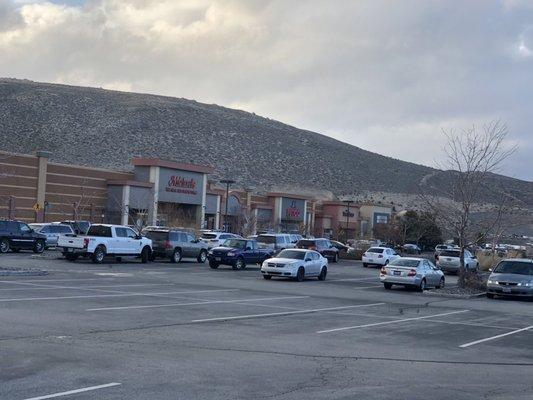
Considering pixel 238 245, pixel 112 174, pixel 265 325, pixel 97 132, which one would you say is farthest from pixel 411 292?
pixel 97 132

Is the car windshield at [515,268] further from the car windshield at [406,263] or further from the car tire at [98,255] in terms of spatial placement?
the car tire at [98,255]

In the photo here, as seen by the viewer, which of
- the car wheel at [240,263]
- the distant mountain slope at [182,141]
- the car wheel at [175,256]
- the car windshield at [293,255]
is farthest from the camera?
the distant mountain slope at [182,141]

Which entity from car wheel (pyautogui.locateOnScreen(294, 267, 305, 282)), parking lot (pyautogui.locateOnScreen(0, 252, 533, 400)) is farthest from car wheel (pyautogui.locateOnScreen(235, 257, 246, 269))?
parking lot (pyautogui.locateOnScreen(0, 252, 533, 400))

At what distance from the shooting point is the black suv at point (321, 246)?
50406 millimetres

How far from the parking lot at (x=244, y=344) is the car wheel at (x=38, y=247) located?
15.9 meters

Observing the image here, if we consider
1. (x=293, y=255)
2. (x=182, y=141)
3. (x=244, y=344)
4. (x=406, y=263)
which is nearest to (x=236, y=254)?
(x=293, y=255)

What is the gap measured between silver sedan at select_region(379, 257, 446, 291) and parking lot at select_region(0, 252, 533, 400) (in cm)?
467

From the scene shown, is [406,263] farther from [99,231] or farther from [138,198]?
[138,198]

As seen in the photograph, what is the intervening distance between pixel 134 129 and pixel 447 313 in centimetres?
10425

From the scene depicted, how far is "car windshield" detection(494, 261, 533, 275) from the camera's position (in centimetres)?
3139

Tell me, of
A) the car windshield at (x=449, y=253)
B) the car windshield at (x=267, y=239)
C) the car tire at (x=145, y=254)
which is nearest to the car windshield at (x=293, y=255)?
the car tire at (x=145, y=254)

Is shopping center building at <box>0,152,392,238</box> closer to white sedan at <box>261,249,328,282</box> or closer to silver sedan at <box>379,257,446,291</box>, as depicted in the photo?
white sedan at <box>261,249,328,282</box>

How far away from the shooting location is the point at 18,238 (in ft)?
134

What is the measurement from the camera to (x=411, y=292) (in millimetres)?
31750
